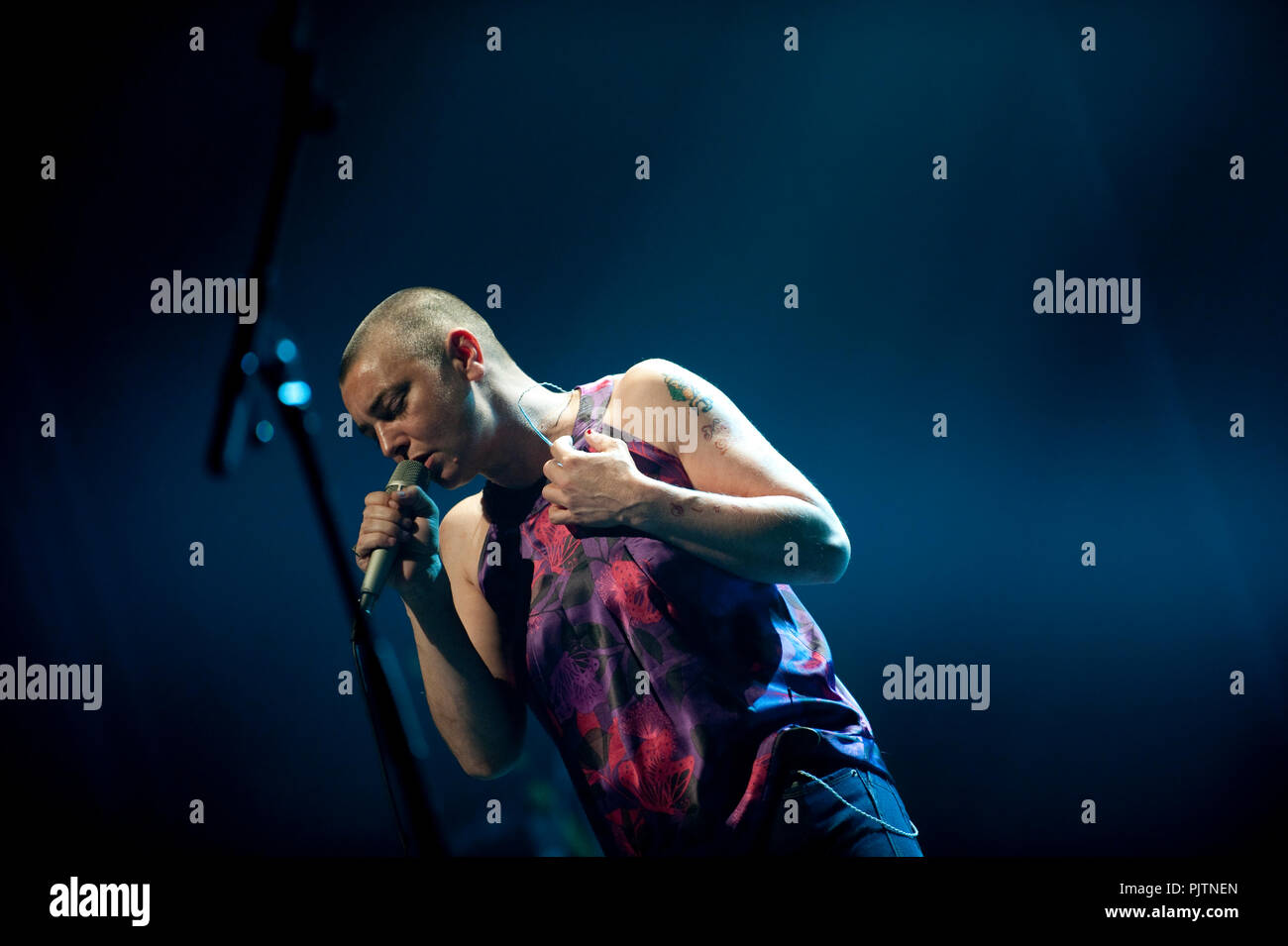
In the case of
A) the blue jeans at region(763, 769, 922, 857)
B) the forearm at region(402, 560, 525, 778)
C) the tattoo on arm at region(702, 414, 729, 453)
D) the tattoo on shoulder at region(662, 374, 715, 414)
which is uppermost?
the tattoo on shoulder at region(662, 374, 715, 414)

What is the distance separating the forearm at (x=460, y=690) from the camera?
1735mm

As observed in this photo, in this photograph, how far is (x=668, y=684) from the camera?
1.56 metres

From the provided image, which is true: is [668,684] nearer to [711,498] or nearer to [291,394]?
[711,498]

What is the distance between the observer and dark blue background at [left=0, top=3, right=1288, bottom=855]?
74.2 inches

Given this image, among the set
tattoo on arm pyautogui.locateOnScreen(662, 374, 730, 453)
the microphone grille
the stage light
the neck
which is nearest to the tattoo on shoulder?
tattoo on arm pyautogui.locateOnScreen(662, 374, 730, 453)

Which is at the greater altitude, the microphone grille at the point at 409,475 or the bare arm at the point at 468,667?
the microphone grille at the point at 409,475

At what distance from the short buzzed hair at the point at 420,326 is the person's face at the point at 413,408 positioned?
0.02m

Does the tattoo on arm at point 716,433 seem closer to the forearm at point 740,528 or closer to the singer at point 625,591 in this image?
the singer at point 625,591

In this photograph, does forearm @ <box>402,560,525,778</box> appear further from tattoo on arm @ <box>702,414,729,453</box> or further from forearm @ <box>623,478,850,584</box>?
tattoo on arm @ <box>702,414,729,453</box>

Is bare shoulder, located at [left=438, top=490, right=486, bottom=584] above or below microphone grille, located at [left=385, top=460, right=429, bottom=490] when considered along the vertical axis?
below

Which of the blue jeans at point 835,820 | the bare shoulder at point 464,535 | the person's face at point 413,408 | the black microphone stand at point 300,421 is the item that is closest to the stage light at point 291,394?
the black microphone stand at point 300,421

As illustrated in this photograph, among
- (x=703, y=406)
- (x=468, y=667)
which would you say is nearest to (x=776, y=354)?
(x=703, y=406)

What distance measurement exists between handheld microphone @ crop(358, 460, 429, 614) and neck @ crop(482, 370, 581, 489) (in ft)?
0.54

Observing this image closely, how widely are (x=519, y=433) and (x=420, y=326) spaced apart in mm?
274
